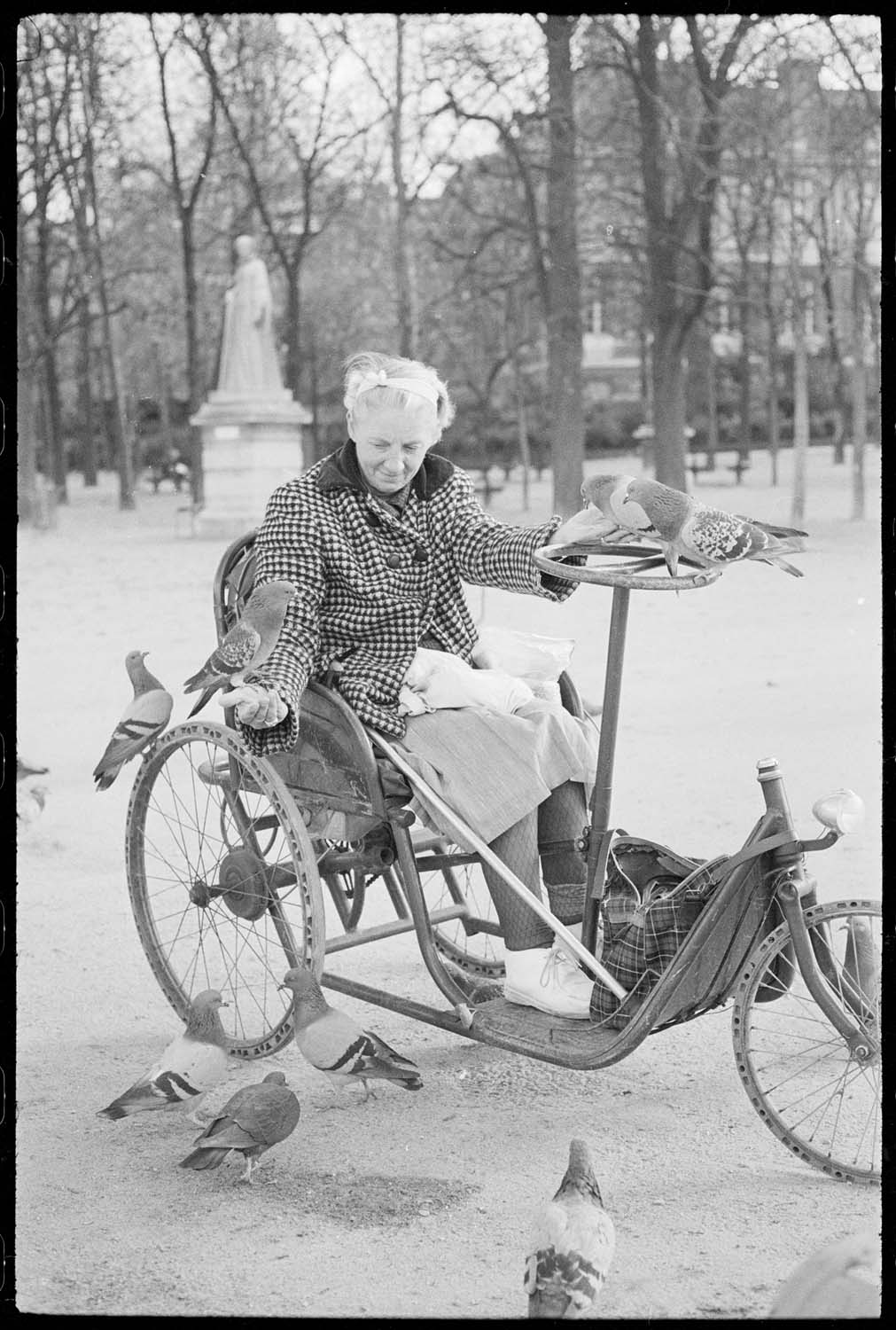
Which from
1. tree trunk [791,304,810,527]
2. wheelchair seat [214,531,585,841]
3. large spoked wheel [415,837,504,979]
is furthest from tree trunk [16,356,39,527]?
wheelchair seat [214,531,585,841]

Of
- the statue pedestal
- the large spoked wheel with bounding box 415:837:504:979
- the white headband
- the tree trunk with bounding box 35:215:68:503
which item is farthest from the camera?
the tree trunk with bounding box 35:215:68:503

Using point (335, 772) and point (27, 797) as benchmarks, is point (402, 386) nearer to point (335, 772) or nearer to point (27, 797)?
point (335, 772)

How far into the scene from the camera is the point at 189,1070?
11.2 feet

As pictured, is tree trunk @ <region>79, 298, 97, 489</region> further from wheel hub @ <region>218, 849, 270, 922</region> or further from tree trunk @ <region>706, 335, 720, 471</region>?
wheel hub @ <region>218, 849, 270, 922</region>

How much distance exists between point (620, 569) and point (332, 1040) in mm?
1125

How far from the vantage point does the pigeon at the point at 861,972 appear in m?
3.15

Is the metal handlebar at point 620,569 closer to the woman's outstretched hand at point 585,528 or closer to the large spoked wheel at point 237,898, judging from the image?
the woman's outstretched hand at point 585,528

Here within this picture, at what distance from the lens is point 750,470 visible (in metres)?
27.1

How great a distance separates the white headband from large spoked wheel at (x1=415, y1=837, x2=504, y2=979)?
3.44 ft

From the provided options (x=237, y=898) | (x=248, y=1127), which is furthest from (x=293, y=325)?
(x=248, y=1127)

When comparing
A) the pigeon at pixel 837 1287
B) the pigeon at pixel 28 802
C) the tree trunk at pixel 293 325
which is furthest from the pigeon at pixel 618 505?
the tree trunk at pixel 293 325

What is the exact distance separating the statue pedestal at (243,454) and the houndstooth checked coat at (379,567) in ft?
48.5

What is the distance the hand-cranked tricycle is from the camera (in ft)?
10.2
